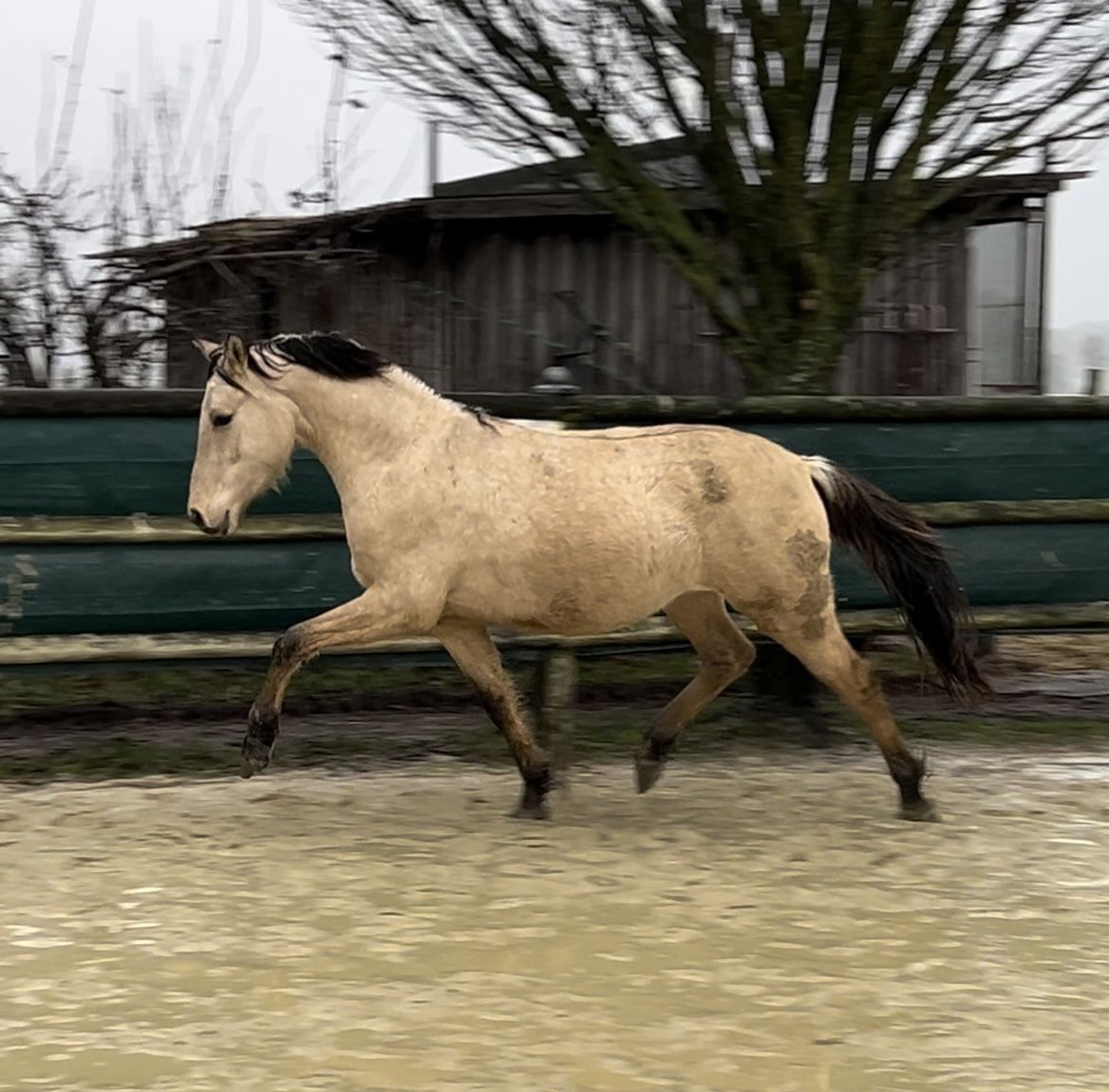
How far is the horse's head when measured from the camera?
524cm

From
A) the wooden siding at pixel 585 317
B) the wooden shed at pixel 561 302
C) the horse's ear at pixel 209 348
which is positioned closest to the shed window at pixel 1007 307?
the wooden shed at pixel 561 302

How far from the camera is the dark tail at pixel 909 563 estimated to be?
5.70m

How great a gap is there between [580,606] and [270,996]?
6.46ft

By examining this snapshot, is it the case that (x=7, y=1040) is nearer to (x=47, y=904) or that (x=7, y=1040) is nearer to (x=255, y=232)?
(x=47, y=904)

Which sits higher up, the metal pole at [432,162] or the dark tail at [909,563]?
the metal pole at [432,162]

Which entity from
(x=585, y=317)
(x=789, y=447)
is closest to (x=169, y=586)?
(x=789, y=447)

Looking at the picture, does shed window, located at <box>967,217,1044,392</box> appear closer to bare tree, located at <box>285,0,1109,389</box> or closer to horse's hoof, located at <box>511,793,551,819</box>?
bare tree, located at <box>285,0,1109,389</box>

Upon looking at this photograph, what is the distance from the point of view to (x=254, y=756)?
512 cm

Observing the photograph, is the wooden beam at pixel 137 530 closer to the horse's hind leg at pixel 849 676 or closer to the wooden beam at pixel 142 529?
the wooden beam at pixel 142 529

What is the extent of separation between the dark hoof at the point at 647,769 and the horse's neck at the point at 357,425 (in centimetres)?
143

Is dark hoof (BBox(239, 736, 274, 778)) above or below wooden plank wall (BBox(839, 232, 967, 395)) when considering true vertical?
below

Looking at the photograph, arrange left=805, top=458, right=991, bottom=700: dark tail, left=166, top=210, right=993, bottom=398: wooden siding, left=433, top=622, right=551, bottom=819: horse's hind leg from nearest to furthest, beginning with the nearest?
left=433, top=622, right=551, bottom=819: horse's hind leg < left=805, top=458, right=991, bottom=700: dark tail < left=166, top=210, right=993, bottom=398: wooden siding

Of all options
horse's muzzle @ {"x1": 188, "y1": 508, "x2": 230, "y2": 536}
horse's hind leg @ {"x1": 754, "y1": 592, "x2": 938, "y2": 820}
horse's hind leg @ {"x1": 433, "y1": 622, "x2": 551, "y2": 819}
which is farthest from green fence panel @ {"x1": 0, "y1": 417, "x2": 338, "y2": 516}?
horse's hind leg @ {"x1": 754, "y1": 592, "x2": 938, "y2": 820}

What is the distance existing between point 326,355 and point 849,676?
6.79ft
